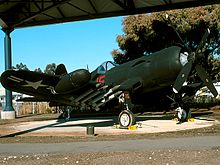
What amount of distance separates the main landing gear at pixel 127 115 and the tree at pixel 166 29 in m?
14.2

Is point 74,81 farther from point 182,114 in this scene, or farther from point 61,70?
point 182,114

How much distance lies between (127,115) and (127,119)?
0.19m

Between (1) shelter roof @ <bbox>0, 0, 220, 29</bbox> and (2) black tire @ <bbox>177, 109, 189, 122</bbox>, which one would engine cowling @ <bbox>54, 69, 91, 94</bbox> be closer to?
→ (2) black tire @ <bbox>177, 109, 189, 122</bbox>

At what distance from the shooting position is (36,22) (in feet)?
99.8

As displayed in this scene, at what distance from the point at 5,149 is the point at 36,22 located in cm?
2042

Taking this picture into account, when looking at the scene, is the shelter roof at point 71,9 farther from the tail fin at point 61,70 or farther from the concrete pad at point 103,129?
the concrete pad at point 103,129

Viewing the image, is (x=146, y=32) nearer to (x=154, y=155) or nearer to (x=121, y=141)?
(x=121, y=141)

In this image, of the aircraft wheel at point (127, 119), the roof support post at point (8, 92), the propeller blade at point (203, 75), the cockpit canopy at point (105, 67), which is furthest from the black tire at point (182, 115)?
the roof support post at point (8, 92)

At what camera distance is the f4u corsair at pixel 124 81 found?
55.1ft

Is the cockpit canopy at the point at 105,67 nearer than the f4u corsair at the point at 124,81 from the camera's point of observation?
No

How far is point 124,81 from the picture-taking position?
1792 cm

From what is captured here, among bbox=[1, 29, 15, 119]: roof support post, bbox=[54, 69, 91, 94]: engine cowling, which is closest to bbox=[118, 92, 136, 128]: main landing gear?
bbox=[54, 69, 91, 94]: engine cowling

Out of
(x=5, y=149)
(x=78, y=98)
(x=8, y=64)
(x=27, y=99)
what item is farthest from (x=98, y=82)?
(x=8, y=64)

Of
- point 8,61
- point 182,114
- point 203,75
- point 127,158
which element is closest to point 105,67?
point 182,114
